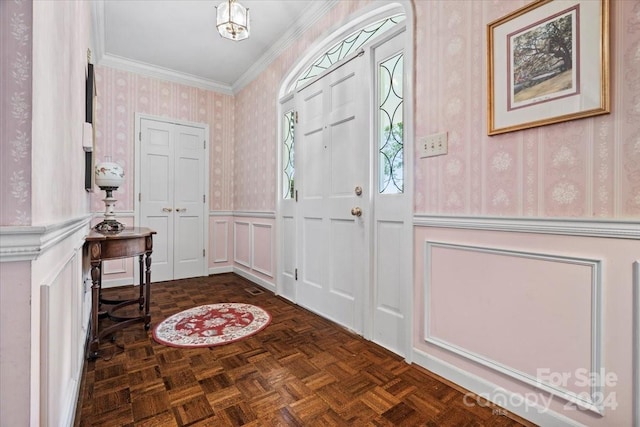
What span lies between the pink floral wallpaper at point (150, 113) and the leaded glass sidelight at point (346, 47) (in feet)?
5.26

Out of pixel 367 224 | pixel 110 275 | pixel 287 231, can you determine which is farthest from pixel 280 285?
pixel 110 275

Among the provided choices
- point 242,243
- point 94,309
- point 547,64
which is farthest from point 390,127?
point 242,243

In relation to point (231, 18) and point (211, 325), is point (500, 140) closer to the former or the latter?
point (231, 18)

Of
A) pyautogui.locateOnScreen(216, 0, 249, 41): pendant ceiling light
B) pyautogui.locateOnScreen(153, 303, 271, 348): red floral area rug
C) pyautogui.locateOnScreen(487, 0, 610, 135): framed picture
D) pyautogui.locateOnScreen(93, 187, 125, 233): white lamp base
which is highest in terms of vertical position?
pyautogui.locateOnScreen(216, 0, 249, 41): pendant ceiling light

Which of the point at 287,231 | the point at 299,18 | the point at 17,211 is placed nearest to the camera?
the point at 17,211

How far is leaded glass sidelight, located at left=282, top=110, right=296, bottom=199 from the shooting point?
3.01 metres

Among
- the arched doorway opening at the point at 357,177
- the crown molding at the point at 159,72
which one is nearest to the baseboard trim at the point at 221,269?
the arched doorway opening at the point at 357,177

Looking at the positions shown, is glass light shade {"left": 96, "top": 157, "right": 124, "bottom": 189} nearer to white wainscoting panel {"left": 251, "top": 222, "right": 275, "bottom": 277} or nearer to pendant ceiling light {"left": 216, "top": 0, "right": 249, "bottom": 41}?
pendant ceiling light {"left": 216, "top": 0, "right": 249, "bottom": 41}

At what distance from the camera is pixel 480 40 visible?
145 cm

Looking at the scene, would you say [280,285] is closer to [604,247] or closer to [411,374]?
[411,374]

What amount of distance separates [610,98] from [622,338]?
33.5 inches

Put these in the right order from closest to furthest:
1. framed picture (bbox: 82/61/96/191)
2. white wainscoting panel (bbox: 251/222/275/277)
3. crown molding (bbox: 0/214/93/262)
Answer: crown molding (bbox: 0/214/93/262), framed picture (bbox: 82/61/96/191), white wainscoting panel (bbox: 251/222/275/277)

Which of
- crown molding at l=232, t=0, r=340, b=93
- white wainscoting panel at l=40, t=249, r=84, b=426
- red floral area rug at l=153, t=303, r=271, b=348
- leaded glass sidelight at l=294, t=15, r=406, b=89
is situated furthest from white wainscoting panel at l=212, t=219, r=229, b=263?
white wainscoting panel at l=40, t=249, r=84, b=426

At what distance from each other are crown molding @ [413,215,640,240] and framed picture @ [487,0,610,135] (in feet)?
1.32
